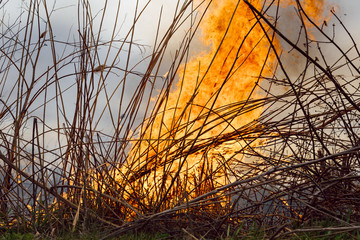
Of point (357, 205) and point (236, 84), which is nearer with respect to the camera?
point (357, 205)

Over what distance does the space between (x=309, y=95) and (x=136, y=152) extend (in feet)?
3.37

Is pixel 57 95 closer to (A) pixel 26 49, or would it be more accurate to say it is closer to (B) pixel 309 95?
(A) pixel 26 49

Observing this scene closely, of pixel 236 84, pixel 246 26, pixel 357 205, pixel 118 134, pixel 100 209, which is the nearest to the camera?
pixel 357 205

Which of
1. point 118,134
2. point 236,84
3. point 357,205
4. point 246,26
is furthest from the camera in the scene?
point 236,84

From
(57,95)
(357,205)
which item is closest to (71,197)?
(57,95)

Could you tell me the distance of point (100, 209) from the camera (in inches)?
80.0

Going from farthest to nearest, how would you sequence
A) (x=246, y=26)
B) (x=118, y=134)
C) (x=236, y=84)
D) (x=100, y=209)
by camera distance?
(x=236, y=84), (x=246, y=26), (x=118, y=134), (x=100, y=209)

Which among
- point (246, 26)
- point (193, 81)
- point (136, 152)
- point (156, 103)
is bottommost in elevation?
point (136, 152)

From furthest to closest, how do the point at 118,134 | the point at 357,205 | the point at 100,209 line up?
the point at 118,134, the point at 100,209, the point at 357,205

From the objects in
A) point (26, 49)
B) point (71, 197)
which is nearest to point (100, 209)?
point (71, 197)

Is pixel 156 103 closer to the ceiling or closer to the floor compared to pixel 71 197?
closer to the ceiling

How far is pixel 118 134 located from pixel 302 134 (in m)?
1.06

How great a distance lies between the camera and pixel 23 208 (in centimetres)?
189

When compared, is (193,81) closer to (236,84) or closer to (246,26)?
(236,84)
